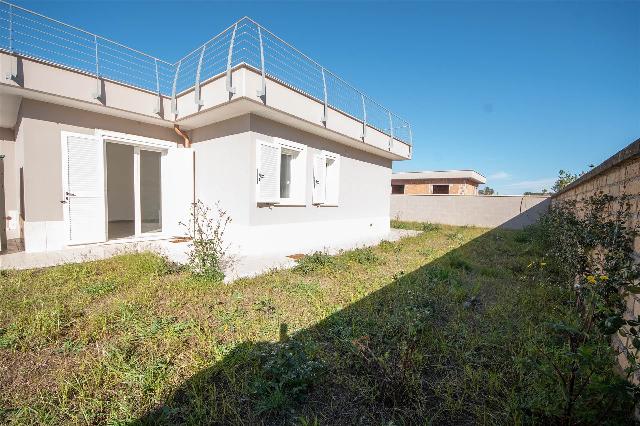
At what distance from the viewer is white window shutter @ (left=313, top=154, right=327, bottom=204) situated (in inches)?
288

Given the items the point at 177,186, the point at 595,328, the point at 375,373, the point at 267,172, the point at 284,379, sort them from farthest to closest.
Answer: the point at 177,186, the point at 267,172, the point at 595,328, the point at 375,373, the point at 284,379

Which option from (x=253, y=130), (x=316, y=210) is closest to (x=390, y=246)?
(x=316, y=210)

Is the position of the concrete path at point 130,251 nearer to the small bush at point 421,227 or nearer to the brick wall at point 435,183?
the small bush at point 421,227

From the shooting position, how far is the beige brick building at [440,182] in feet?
61.5

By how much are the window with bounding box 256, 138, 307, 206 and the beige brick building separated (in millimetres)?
14941

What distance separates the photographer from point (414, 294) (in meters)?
3.59

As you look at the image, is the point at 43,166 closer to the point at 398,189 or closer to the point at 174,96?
the point at 174,96

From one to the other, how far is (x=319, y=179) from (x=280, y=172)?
4.06 feet

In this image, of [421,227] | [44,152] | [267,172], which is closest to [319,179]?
[267,172]

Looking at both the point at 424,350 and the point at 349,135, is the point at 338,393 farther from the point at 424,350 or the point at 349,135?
the point at 349,135

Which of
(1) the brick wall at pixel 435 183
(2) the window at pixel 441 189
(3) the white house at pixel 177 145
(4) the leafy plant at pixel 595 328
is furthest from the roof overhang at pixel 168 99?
(2) the window at pixel 441 189

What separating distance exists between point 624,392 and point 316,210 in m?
6.56

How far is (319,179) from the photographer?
24.3ft

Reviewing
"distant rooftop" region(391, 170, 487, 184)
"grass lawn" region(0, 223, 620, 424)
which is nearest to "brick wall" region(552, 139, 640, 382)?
"grass lawn" region(0, 223, 620, 424)
